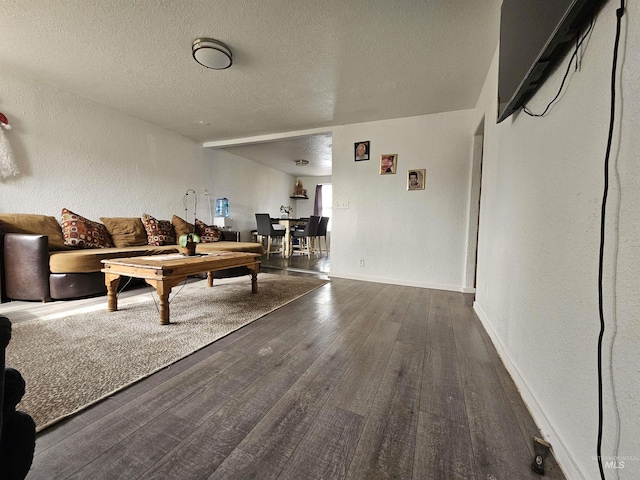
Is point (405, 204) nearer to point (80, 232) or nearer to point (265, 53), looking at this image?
point (265, 53)

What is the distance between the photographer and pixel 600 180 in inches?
28.7

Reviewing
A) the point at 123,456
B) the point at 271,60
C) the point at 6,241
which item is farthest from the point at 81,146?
the point at 123,456

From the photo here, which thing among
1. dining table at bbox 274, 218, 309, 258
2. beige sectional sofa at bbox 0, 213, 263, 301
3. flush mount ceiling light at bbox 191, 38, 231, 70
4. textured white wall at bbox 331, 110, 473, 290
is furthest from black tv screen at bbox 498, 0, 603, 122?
dining table at bbox 274, 218, 309, 258

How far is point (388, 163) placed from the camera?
3422 mm

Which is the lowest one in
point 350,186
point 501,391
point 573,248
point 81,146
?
point 501,391

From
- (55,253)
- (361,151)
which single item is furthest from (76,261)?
(361,151)

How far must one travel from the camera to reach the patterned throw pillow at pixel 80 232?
2.77 meters

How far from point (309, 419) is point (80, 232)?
331 cm

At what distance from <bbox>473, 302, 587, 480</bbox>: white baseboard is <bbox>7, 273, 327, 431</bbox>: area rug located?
1.65 metres

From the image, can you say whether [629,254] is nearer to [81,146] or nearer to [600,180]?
[600,180]

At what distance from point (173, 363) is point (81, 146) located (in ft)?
10.7

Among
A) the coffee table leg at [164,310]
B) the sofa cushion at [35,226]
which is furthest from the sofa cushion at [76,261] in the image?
the coffee table leg at [164,310]

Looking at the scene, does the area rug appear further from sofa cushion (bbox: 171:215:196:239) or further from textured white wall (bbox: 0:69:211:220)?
textured white wall (bbox: 0:69:211:220)

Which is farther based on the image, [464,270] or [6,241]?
[464,270]
